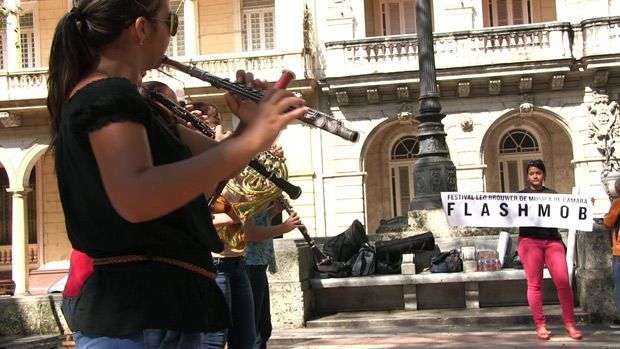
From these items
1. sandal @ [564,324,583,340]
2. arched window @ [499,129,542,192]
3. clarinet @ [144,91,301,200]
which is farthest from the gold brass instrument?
arched window @ [499,129,542,192]

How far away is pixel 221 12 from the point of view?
1055 inches

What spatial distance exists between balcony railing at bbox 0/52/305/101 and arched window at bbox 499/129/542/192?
6542mm

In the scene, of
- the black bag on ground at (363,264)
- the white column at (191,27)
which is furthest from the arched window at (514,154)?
the black bag on ground at (363,264)

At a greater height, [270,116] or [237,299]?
[270,116]

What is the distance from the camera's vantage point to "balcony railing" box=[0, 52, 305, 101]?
23.9m

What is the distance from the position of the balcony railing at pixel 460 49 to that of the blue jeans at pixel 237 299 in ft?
61.7

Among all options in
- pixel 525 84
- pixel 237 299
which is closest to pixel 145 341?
pixel 237 299

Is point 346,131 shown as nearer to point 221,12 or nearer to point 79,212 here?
point 79,212

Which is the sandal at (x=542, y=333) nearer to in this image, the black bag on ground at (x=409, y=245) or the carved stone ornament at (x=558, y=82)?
the black bag on ground at (x=409, y=245)

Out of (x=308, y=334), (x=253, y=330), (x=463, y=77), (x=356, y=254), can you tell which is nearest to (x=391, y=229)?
(x=356, y=254)

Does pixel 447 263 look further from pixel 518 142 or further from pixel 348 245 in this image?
Result: pixel 518 142

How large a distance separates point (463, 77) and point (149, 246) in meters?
21.7

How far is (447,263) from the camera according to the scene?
1028cm

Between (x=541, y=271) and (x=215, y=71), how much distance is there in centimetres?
1775
